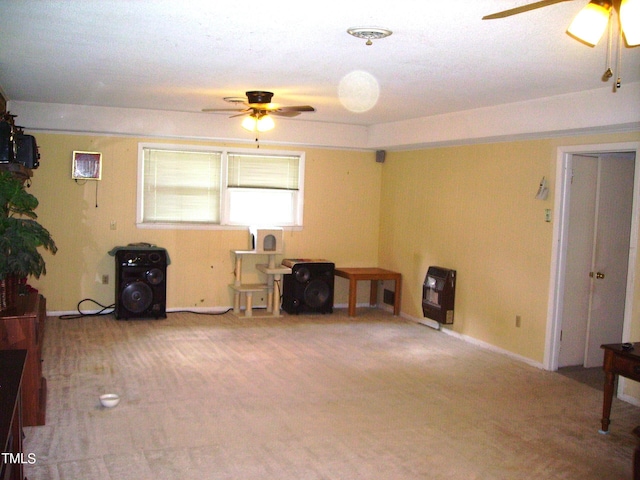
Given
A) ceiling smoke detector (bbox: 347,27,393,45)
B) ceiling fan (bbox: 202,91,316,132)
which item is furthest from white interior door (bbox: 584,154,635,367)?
ceiling smoke detector (bbox: 347,27,393,45)

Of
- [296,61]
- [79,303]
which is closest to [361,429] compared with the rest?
[296,61]

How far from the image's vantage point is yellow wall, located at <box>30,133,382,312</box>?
23.7 ft

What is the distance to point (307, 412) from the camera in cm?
444

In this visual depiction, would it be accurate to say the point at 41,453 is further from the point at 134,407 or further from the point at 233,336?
the point at 233,336

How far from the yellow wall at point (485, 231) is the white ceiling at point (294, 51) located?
2.51ft

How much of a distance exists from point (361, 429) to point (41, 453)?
6.37 ft

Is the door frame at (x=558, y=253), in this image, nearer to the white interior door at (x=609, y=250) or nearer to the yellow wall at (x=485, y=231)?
the yellow wall at (x=485, y=231)

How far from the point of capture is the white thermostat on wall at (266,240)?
7637mm

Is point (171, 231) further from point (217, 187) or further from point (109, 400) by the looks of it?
point (109, 400)

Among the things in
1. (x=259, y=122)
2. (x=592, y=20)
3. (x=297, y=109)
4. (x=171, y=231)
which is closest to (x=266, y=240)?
(x=171, y=231)

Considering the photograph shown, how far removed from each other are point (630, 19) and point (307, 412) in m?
3.23

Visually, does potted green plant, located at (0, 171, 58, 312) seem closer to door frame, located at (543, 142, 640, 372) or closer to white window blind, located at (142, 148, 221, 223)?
white window blind, located at (142, 148, 221, 223)

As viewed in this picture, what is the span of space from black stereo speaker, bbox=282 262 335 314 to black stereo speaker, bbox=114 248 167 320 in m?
1.56

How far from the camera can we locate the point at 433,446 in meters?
3.93
